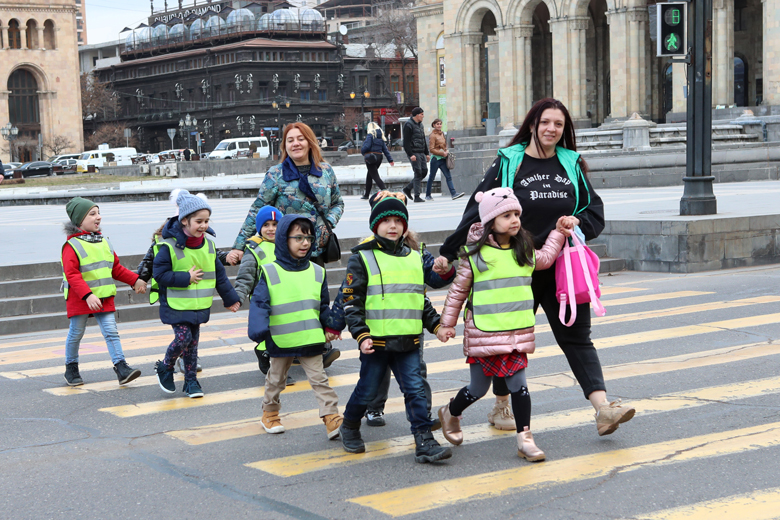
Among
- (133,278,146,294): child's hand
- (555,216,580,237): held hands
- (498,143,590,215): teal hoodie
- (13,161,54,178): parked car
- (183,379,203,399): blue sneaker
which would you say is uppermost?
(13,161,54,178): parked car

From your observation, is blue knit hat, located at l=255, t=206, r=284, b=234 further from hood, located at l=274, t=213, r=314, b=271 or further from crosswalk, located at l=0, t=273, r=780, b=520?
crosswalk, located at l=0, t=273, r=780, b=520

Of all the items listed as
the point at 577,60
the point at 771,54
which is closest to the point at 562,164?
the point at 771,54

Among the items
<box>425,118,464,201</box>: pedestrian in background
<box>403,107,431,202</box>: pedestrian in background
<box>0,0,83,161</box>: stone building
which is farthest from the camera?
<box>0,0,83,161</box>: stone building

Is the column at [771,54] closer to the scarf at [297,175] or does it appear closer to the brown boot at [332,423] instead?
the scarf at [297,175]

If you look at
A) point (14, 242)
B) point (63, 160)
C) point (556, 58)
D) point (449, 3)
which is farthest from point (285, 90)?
point (14, 242)

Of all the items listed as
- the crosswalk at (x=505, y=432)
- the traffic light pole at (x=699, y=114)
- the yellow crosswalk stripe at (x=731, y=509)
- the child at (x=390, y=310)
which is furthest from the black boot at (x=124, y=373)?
the traffic light pole at (x=699, y=114)

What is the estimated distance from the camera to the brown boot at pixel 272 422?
20.1 ft

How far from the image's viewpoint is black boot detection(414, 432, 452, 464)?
5.35m

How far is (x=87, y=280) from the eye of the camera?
25.4ft

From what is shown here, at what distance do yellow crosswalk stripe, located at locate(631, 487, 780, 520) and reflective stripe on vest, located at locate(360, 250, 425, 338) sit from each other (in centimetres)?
168

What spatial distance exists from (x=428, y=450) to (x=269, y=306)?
4.41ft

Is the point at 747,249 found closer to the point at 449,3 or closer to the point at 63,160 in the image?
the point at 449,3

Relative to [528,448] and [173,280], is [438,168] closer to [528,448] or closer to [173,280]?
[173,280]

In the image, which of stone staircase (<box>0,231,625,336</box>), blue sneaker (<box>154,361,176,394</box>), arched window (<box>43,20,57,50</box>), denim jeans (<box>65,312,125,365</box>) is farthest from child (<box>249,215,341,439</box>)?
arched window (<box>43,20,57,50</box>)
